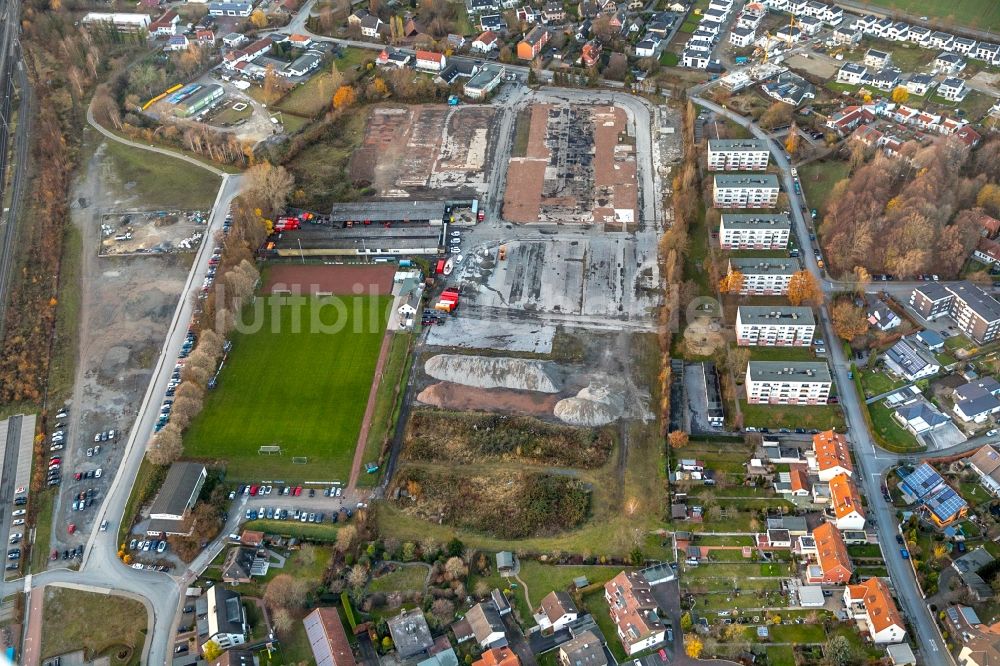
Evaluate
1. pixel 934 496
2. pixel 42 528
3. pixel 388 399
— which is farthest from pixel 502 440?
pixel 42 528

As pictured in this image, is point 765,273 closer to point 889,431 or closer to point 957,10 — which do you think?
point 889,431

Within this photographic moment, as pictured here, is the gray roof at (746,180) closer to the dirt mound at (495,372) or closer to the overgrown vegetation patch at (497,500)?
the dirt mound at (495,372)

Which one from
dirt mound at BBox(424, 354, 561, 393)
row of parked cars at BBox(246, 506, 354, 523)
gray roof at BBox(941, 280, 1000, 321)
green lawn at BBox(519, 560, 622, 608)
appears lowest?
row of parked cars at BBox(246, 506, 354, 523)

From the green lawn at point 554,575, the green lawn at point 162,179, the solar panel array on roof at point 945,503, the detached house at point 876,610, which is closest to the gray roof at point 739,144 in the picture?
the solar panel array on roof at point 945,503

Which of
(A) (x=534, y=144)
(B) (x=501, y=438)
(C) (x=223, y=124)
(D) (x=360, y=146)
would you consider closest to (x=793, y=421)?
(B) (x=501, y=438)

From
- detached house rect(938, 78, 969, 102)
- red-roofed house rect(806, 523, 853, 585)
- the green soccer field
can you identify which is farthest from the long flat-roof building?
detached house rect(938, 78, 969, 102)

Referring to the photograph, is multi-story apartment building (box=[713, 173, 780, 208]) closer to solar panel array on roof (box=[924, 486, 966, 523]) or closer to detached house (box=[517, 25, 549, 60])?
solar panel array on roof (box=[924, 486, 966, 523])

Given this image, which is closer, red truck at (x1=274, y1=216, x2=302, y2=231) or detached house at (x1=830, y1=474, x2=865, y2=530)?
detached house at (x1=830, y1=474, x2=865, y2=530)
